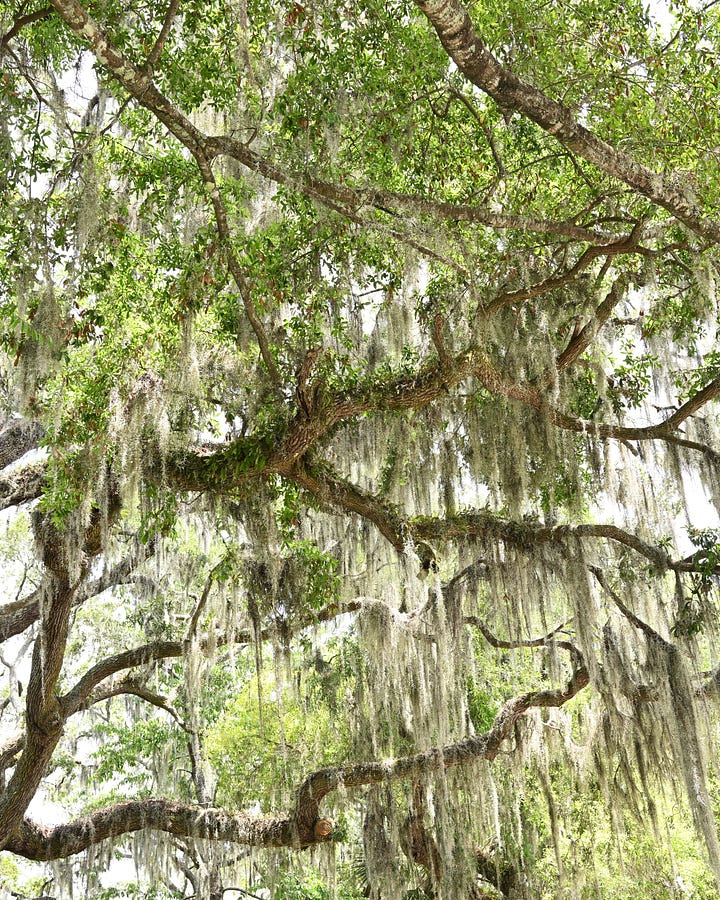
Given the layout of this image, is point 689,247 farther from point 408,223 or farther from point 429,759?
point 429,759

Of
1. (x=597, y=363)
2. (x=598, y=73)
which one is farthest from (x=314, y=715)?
(x=598, y=73)

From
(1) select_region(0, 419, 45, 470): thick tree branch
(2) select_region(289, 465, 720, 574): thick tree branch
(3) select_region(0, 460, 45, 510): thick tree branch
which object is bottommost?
(2) select_region(289, 465, 720, 574): thick tree branch

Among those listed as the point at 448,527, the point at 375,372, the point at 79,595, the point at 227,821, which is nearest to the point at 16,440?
the point at 79,595

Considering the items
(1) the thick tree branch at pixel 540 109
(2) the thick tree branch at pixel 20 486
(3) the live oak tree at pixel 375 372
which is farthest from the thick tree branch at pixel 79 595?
(1) the thick tree branch at pixel 540 109

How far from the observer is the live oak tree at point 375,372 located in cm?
478

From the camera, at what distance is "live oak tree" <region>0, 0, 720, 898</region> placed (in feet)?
15.7

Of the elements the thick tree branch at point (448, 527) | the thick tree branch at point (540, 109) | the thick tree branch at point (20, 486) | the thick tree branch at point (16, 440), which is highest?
the thick tree branch at point (16, 440)

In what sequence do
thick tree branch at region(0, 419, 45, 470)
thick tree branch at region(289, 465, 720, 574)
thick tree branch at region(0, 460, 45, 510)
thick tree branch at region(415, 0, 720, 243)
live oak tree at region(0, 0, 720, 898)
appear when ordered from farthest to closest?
thick tree branch at region(0, 419, 45, 470) < thick tree branch at region(0, 460, 45, 510) < thick tree branch at region(289, 465, 720, 574) < live oak tree at region(0, 0, 720, 898) < thick tree branch at region(415, 0, 720, 243)

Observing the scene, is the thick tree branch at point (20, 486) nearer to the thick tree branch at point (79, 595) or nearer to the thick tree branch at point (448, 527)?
the thick tree branch at point (79, 595)

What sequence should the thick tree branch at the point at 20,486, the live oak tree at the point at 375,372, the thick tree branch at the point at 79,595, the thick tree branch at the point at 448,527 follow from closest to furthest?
the live oak tree at the point at 375,372
the thick tree branch at the point at 448,527
the thick tree branch at the point at 20,486
the thick tree branch at the point at 79,595

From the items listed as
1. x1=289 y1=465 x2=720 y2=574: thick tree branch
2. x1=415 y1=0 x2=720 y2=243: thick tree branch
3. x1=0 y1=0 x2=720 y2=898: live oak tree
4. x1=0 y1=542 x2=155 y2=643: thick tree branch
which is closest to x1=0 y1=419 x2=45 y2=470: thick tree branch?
x1=0 y1=0 x2=720 y2=898: live oak tree

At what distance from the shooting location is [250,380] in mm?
5945

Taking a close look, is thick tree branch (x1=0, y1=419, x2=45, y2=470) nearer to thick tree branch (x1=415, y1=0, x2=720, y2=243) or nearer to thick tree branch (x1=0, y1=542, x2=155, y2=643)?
thick tree branch (x1=0, y1=542, x2=155, y2=643)

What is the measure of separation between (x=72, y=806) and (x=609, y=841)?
22.5 ft
